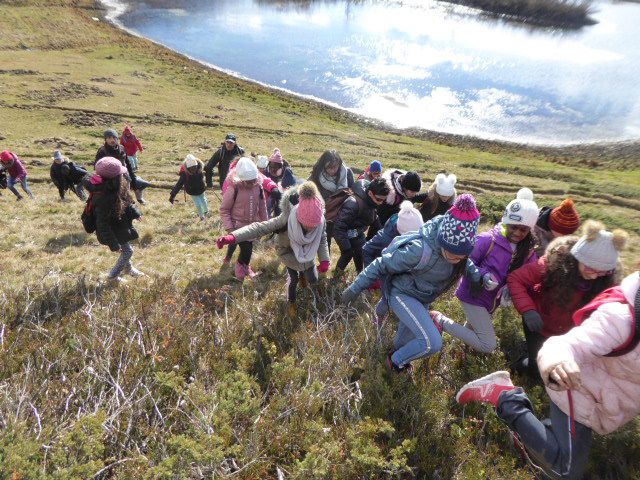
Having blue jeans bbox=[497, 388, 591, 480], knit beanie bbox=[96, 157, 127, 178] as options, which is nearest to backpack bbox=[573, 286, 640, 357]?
blue jeans bbox=[497, 388, 591, 480]

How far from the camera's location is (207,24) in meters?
61.1

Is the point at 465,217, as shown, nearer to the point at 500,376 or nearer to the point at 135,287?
the point at 500,376

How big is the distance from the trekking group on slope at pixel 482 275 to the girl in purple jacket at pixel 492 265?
0.01 m

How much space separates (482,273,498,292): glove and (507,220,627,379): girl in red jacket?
0.18 meters

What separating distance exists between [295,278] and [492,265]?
8.28 feet

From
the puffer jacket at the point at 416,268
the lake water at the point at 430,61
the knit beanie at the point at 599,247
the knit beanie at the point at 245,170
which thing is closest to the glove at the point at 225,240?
the knit beanie at the point at 245,170

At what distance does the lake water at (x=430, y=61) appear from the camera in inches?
1425

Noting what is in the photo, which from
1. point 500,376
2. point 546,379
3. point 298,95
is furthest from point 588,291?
point 298,95

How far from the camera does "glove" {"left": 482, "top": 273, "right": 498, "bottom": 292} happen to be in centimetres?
421

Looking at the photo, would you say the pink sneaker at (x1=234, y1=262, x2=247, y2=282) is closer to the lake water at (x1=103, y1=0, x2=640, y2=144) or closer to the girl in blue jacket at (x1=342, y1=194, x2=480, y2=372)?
the girl in blue jacket at (x1=342, y1=194, x2=480, y2=372)

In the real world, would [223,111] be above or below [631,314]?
below

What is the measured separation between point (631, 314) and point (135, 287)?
5445 millimetres

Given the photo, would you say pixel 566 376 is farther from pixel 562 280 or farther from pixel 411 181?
pixel 411 181

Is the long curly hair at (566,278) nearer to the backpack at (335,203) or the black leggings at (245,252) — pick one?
the backpack at (335,203)
